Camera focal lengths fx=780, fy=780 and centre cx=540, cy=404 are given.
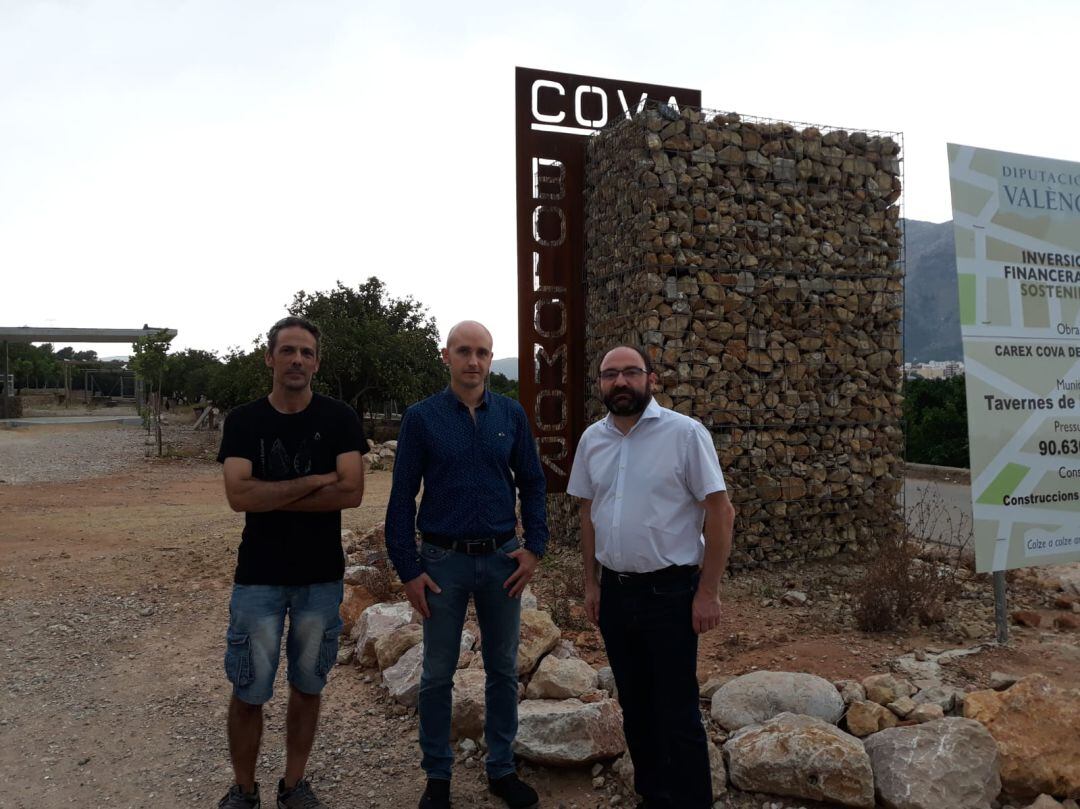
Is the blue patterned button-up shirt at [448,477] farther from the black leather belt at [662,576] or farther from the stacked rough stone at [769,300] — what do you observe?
the stacked rough stone at [769,300]

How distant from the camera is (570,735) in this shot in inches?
136

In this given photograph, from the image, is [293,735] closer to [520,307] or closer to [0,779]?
[0,779]

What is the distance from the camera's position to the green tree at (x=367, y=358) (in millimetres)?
20484

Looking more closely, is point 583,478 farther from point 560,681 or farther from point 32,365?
point 32,365

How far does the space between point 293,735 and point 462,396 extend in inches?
60.0

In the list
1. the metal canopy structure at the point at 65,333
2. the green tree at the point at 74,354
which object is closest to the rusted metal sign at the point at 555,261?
the metal canopy structure at the point at 65,333

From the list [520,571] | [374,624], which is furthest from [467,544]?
[374,624]

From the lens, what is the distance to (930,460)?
15797mm

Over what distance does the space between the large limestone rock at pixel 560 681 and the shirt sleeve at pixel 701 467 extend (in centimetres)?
161

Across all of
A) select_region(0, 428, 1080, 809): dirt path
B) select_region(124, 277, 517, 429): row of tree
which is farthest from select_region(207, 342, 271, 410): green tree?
select_region(0, 428, 1080, 809): dirt path

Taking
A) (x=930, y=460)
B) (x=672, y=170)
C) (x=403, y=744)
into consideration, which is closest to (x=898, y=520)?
(x=672, y=170)

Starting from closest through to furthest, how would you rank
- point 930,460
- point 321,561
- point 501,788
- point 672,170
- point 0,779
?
point 321,561, point 501,788, point 0,779, point 672,170, point 930,460

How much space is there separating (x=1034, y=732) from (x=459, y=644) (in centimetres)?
247

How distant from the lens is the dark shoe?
10.3ft
